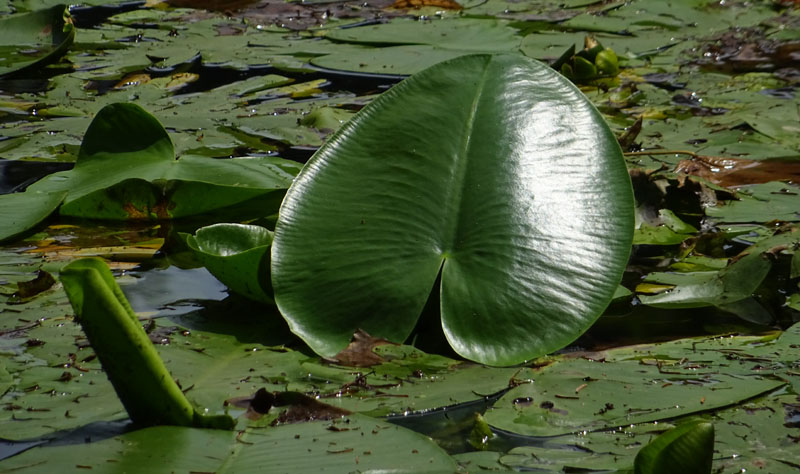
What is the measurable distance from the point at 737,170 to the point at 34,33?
225 cm

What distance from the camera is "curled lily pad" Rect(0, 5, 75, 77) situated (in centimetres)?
298

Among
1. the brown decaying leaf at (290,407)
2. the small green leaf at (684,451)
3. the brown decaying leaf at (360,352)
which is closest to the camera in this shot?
the small green leaf at (684,451)

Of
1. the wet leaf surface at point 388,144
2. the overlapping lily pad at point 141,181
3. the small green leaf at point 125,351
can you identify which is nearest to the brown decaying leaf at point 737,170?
the wet leaf surface at point 388,144

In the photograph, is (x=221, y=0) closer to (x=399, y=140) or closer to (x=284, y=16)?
(x=284, y=16)

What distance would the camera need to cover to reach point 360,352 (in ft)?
3.87

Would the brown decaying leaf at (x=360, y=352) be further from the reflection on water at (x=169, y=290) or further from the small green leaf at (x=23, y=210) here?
the small green leaf at (x=23, y=210)

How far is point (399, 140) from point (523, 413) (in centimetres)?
47

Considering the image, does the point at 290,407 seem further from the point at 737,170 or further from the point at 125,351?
the point at 737,170

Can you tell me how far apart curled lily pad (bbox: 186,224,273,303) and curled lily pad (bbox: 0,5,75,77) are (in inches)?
72.4

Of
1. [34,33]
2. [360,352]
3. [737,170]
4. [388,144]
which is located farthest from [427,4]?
[360,352]

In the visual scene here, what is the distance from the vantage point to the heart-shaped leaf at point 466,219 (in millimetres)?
1180

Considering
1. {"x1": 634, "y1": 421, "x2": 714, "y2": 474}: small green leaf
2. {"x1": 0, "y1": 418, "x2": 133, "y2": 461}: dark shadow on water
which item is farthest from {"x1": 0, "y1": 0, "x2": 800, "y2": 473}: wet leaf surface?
{"x1": 634, "y1": 421, "x2": 714, "y2": 474}: small green leaf

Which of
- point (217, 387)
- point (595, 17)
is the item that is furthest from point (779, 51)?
point (217, 387)

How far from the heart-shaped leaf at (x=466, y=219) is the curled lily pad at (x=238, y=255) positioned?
0.05 metres
